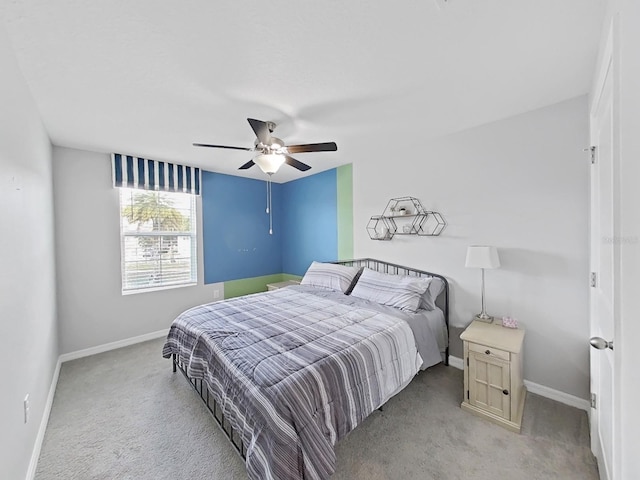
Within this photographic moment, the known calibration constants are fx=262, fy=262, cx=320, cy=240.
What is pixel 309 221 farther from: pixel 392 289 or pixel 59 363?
pixel 59 363

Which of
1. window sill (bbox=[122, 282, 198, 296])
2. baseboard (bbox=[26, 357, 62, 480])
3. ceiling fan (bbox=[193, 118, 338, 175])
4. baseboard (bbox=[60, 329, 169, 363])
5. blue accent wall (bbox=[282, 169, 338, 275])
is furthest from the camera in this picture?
blue accent wall (bbox=[282, 169, 338, 275])

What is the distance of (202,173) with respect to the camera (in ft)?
13.7

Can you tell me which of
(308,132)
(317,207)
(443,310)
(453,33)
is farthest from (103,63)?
(443,310)

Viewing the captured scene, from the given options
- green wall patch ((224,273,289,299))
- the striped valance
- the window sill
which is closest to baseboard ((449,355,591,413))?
green wall patch ((224,273,289,299))

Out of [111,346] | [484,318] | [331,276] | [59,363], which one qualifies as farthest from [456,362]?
[59,363]

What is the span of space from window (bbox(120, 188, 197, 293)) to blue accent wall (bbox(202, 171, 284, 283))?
0.25m

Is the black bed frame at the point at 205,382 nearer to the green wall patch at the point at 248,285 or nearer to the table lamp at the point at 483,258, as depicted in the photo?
the table lamp at the point at 483,258

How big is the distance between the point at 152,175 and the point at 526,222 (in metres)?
4.46

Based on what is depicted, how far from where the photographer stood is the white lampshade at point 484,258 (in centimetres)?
235

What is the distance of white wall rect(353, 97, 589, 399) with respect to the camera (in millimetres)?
2148

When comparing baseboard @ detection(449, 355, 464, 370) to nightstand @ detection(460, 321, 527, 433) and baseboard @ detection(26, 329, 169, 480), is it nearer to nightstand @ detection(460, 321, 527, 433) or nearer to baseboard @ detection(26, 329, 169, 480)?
nightstand @ detection(460, 321, 527, 433)

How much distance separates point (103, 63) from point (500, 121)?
3199 mm

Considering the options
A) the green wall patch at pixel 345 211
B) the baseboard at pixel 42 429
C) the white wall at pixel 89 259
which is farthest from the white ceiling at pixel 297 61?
the baseboard at pixel 42 429

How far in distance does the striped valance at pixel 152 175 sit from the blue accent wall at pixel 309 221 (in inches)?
65.3
